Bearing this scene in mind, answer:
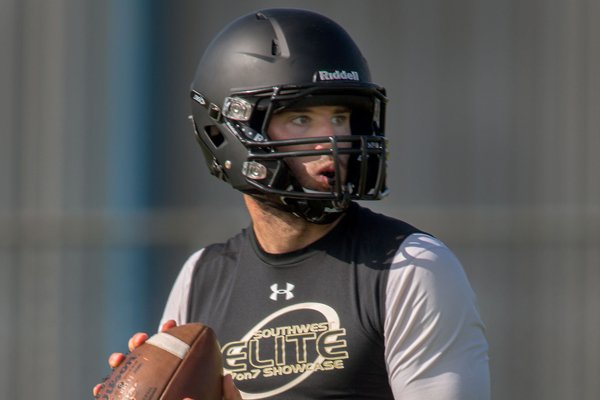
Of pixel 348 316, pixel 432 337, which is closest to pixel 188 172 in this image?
pixel 348 316

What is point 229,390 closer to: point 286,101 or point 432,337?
point 432,337

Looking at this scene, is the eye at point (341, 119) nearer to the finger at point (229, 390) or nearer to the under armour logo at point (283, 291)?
the under armour logo at point (283, 291)

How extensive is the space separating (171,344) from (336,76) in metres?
0.82

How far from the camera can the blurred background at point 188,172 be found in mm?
6621

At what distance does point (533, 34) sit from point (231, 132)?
3.24 m

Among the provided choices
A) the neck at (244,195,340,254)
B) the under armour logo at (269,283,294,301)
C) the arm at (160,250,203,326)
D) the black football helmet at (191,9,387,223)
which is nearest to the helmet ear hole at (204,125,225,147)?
the black football helmet at (191,9,387,223)

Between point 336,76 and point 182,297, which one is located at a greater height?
point 336,76

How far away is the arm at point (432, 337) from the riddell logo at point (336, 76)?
1.81 ft

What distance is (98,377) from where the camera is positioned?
21.8 ft

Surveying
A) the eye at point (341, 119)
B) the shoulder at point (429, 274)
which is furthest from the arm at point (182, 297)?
the shoulder at point (429, 274)

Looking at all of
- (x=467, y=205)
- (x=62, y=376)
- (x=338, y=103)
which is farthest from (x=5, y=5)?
(x=338, y=103)

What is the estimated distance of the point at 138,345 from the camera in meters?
3.59

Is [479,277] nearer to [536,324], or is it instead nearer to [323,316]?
[536,324]

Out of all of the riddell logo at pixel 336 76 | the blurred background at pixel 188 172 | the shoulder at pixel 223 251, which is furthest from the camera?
the blurred background at pixel 188 172
